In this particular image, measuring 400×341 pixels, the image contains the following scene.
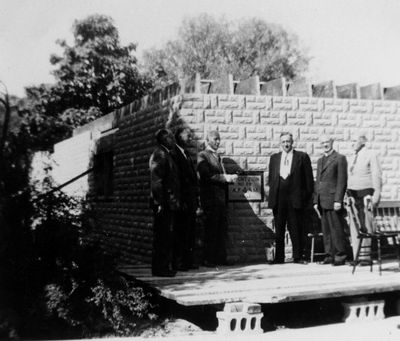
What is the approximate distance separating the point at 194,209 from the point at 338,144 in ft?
11.5

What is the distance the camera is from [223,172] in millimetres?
8664

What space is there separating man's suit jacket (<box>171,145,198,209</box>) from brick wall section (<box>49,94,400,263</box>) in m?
1.19

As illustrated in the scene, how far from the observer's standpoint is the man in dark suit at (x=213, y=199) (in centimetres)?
853

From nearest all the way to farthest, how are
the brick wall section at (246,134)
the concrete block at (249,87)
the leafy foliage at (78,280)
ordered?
the leafy foliage at (78,280), the brick wall section at (246,134), the concrete block at (249,87)

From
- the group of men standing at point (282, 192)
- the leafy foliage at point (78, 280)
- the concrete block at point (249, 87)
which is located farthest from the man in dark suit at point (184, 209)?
the concrete block at point (249, 87)

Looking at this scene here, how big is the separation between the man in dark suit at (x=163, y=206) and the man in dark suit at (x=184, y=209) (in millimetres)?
323

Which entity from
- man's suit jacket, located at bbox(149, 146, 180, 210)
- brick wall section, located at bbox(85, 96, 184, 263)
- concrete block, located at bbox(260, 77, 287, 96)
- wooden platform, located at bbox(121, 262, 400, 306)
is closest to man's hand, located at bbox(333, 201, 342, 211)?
wooden platform, located at bbox(121, 262, 400, 306)

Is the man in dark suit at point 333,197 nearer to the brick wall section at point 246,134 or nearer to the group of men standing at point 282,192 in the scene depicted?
the group of men standing at point 282,192

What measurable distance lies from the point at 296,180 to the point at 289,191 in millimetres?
209

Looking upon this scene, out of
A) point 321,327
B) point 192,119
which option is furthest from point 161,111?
point 321,327

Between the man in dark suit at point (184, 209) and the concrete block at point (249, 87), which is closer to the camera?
the man in dark suit at point (184, 209)

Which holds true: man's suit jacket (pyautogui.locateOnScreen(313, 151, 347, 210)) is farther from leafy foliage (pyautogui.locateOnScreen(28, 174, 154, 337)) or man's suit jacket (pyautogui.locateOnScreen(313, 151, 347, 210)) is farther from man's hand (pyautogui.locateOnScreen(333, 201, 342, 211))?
leafy foliage (pyautogui.locateOnScreen(28, 174, 154, 337))

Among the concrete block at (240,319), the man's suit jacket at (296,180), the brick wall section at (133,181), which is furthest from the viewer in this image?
the brick wall section at (133,181)

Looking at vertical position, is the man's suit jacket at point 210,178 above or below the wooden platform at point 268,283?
above
